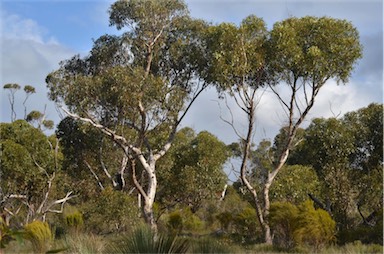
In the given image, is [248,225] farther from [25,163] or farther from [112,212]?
[25,163]

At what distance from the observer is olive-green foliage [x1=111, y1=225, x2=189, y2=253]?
6320mm

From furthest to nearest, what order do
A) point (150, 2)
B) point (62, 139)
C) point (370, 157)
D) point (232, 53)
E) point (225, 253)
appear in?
point (62, 139)
point (370, 157)
point (150, 2)
point (232, 53)
point (225, 253)

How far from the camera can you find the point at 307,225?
50.4ft

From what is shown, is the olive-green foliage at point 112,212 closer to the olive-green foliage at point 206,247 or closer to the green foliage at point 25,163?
the green foliage at point 25,163

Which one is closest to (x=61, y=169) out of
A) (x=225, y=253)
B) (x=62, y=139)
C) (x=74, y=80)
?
(x=62, y=139)

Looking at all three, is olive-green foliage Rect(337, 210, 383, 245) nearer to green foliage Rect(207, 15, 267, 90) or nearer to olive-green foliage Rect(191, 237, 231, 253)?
green foliage Rect(207, 15, 267, 90)

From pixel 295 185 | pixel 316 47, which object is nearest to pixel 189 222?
pixel 295 185

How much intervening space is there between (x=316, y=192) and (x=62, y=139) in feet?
39.0

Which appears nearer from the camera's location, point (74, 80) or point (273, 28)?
point (273, 28)

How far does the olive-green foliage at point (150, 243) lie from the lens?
632 centimetres

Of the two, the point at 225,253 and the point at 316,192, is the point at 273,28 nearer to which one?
the point at 316,192

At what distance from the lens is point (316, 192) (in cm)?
2047

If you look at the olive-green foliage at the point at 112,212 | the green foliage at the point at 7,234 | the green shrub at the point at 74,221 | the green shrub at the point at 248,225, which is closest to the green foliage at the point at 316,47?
the green shrub at the point at 248,225

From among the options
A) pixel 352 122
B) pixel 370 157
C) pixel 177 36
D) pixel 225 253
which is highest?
pixel 177 36
